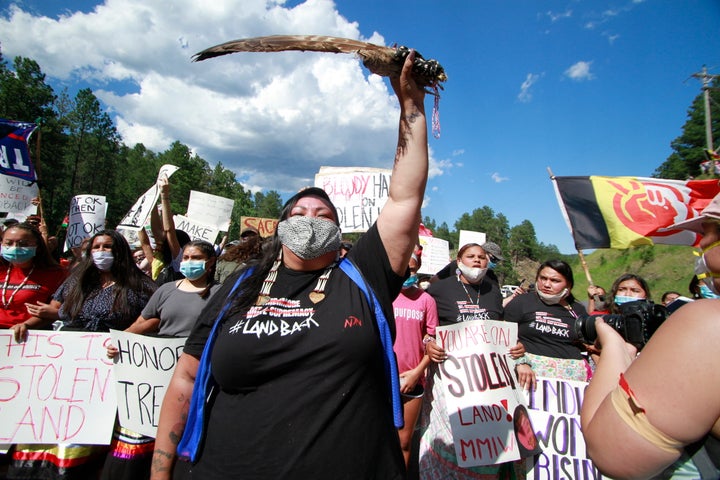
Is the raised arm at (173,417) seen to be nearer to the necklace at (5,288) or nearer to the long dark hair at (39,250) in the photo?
the necklace at (5,288)

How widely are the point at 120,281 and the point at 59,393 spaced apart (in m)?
1.00

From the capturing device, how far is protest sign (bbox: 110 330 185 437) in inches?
110

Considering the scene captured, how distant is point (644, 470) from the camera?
3.58ft

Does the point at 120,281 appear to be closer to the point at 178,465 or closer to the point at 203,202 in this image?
the point at 178,465

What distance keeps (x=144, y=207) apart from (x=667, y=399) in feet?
18.7

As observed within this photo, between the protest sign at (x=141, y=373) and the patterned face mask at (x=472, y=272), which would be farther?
the patterned face mask at (x=472, y=272)

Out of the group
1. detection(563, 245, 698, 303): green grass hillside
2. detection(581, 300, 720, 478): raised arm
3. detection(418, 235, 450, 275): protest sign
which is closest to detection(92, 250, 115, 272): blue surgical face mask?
detection(581, 300, 720, 478): raised arm

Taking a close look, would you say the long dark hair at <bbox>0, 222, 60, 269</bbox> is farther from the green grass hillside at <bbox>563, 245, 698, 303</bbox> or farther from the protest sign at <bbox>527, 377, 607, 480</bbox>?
the green grass hillside at <bbox>563, 245, 698, 303</bbox>

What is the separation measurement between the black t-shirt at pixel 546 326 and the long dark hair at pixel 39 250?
4.85 meters

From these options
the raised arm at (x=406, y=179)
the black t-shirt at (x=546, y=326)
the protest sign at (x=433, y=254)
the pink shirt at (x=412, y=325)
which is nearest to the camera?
the raised arm at (x=406, y=179)

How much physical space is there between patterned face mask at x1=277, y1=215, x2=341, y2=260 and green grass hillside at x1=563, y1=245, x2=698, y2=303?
2391cm

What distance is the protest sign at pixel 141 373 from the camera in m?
2.79

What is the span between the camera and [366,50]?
1.49m

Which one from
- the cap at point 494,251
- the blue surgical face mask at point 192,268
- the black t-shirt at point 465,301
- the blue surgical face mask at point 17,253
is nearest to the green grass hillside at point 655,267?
the cap at point 494,251
